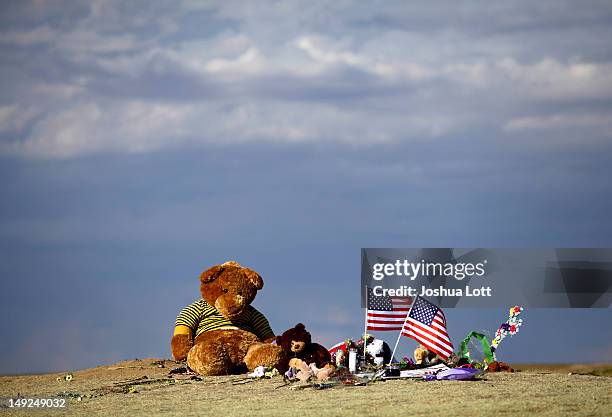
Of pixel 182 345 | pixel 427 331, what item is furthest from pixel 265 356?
pixel 427 331

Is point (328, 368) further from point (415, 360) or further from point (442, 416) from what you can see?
point (442, 416)

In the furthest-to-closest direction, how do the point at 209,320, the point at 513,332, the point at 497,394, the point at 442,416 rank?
the point at 209,320 < the point at 513,332 < the point at 497,394 < the point at 442,416

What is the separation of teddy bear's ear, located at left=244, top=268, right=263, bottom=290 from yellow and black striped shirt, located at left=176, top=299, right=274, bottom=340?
58 cm

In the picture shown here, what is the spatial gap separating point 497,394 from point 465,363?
114 inches

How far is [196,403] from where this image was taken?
14.8m

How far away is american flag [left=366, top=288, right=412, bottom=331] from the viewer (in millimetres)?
16609

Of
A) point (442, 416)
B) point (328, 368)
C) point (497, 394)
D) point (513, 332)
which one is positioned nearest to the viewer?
point (442, 416)

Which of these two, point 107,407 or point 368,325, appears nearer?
point 107,407

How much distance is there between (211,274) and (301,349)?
9.05 ft

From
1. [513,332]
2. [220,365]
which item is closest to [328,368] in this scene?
[220,365]

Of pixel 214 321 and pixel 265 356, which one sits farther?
pixel 214 321

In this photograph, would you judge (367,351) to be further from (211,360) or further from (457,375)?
(211,360)

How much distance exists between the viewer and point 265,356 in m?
17.3

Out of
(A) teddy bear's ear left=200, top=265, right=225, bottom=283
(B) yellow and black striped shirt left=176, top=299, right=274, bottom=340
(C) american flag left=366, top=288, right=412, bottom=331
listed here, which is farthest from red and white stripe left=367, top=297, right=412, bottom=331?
(A) teddy bear's ear left=200, top=265, right=225, bottom=283
